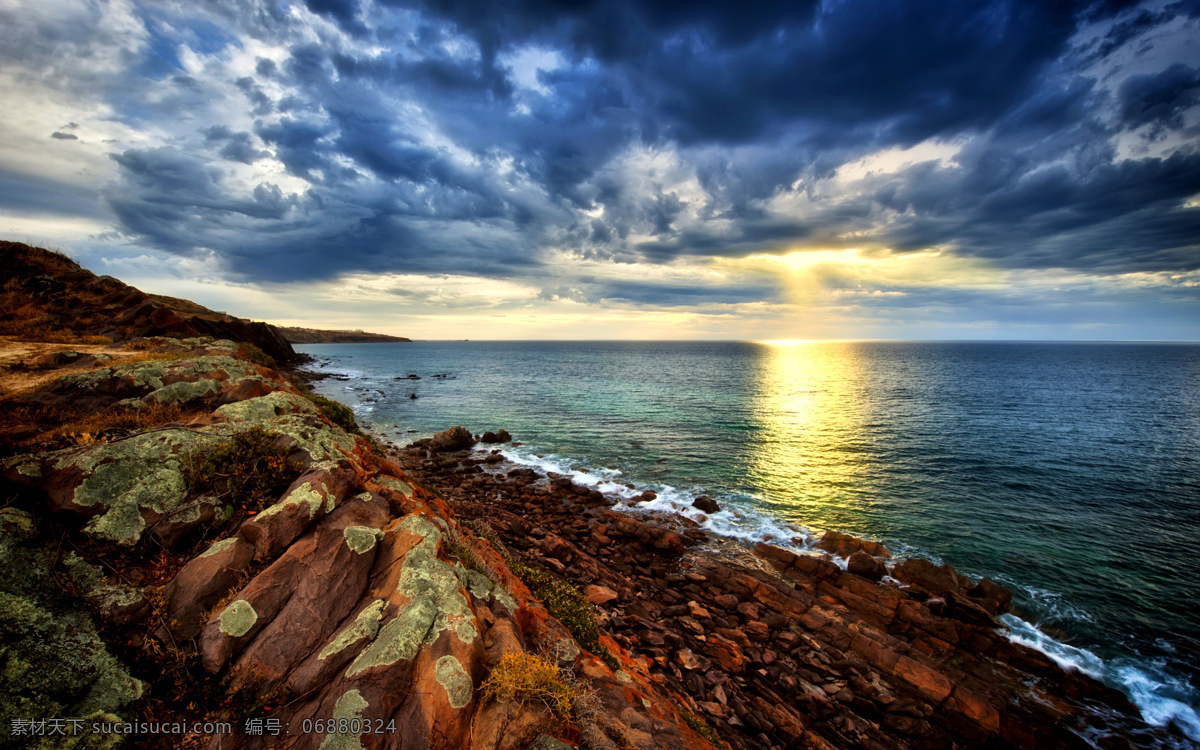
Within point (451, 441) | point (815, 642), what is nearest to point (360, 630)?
point (815, 642)

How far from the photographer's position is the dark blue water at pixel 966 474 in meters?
18.2

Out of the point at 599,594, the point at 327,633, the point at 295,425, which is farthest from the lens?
the point at 599,594

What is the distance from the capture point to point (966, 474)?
34.1m

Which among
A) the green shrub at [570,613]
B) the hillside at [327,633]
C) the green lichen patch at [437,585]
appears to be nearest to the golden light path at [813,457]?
the hillside at [327,633]

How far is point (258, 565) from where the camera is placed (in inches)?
272

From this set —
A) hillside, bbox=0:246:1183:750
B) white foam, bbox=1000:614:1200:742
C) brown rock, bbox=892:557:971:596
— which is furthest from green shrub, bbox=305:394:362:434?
white foam, bbox=1000:614:1200:742

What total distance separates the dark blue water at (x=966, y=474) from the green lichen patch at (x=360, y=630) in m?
21.7

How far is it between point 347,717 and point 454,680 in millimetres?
1316

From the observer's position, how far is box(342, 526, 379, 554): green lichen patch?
734 centimetres

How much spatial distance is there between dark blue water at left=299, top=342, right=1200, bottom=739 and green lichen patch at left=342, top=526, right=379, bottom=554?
21506mm

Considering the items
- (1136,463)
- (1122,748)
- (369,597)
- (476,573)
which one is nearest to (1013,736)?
(1122,748)

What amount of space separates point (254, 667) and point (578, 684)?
473 centimetres

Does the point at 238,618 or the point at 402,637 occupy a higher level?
the point at 238,618

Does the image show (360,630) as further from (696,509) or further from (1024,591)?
(1024,591)
